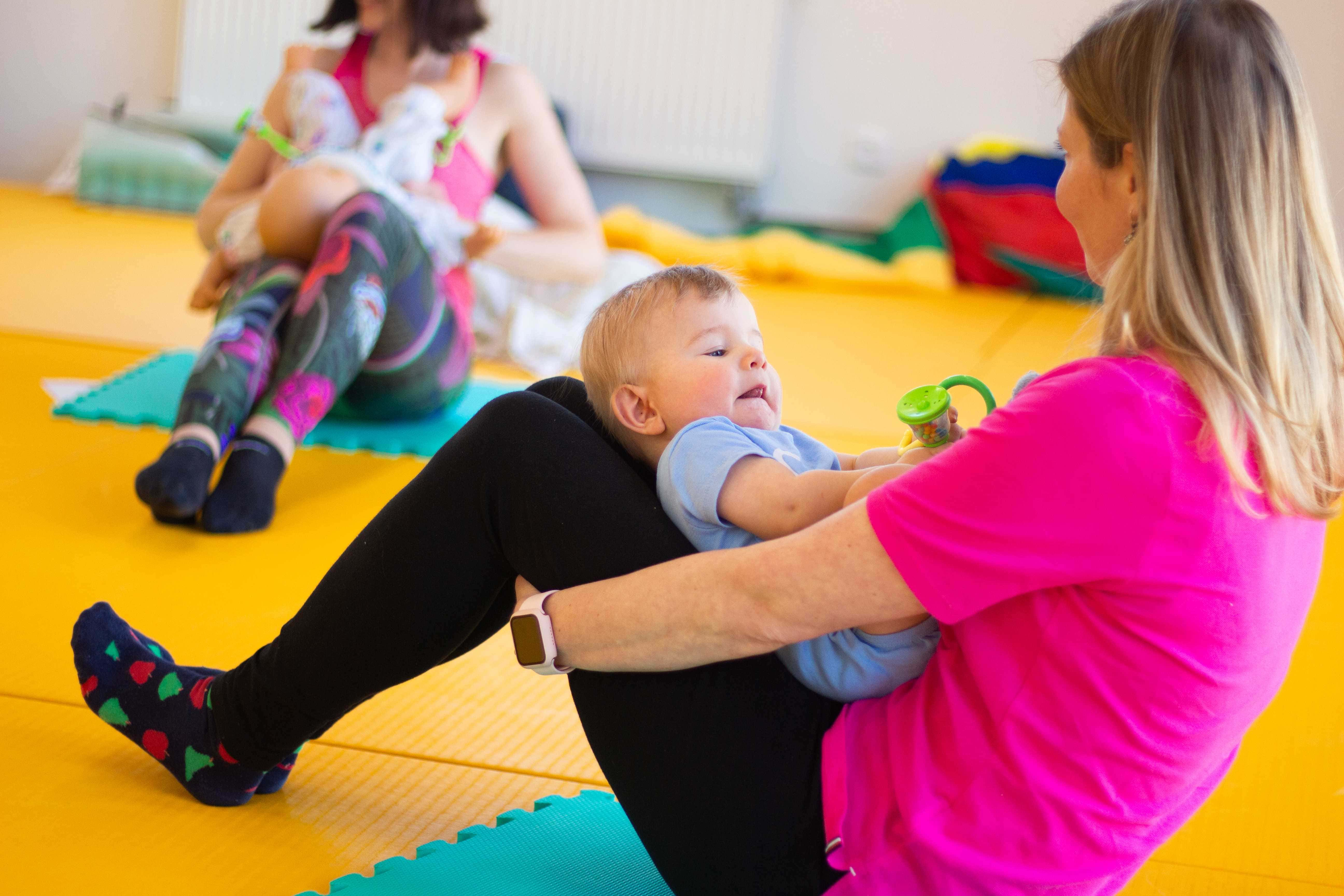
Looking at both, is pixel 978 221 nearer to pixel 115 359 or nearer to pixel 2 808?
pixel 115 359

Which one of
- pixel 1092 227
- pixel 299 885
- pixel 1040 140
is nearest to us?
pixel 1092 227

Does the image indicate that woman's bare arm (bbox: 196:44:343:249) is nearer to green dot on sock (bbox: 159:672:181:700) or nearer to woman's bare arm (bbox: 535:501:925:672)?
green dot on sock (bbox: 159:672:181:700)

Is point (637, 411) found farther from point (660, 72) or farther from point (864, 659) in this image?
point (660, 72)

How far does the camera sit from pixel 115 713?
119 cm

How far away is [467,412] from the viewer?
2.64 m

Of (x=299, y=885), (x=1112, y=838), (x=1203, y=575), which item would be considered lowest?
(x=299, y=885)

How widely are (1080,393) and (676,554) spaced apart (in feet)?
1.07

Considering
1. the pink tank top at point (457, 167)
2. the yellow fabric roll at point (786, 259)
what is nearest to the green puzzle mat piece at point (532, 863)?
Result: the pink tank top at point (457, 167)

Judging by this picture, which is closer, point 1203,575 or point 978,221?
point 1203,575

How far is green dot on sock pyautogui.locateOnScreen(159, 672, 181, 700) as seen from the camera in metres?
1.19

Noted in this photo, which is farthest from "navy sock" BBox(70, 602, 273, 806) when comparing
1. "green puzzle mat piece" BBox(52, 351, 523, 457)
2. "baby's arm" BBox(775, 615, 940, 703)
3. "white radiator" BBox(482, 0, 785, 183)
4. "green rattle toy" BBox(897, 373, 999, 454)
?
→ "white radiator" BBox(482, 0, 785, 183)

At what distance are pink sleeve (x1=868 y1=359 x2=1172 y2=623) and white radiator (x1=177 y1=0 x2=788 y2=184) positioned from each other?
4.52 metres

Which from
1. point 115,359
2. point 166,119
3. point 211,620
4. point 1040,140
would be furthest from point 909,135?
point 211,620

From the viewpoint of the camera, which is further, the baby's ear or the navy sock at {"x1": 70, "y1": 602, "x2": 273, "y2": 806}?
the navy sock at {"x1": 70, "y1": 602, "x2": 273, "y2": 806}
